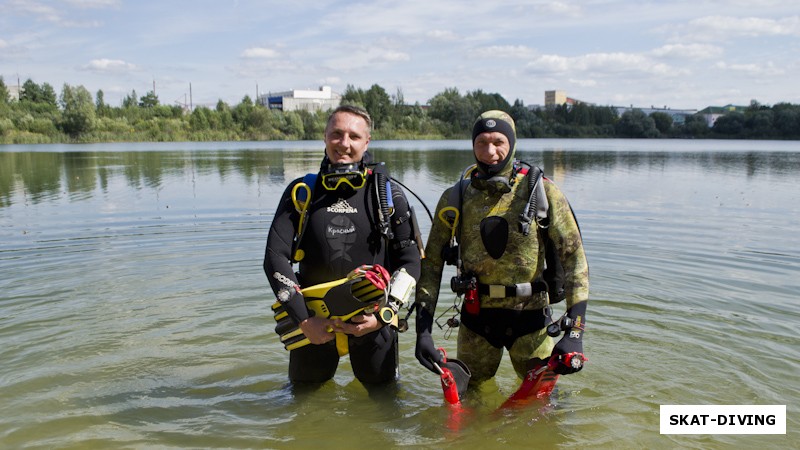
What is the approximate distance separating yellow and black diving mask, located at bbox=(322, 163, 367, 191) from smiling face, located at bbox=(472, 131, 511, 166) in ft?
2.43

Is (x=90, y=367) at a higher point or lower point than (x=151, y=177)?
lower

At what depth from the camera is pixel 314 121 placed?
77.4 meters

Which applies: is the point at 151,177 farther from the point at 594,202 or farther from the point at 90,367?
the point at 90,367

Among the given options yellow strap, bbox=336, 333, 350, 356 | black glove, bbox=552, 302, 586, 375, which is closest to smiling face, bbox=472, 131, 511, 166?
black glove, bbox=552, 302, 586, 375

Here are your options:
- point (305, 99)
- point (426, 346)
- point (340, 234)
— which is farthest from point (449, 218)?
point (305, 99)

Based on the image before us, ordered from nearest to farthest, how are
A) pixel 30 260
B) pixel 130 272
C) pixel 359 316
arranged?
pixel 359 316
pixel 130 272
pixel 30 260

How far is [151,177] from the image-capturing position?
20.6 m

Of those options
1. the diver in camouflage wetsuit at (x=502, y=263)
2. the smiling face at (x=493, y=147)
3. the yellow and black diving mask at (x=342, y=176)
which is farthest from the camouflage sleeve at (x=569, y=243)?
the yellow and black diving mask at (x=342, y=176)

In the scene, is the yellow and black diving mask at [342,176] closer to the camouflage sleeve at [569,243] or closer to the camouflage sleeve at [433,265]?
the camouflage sleeve at [433,265]

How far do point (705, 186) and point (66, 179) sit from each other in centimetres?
2034

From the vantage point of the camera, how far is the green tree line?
61.7 m

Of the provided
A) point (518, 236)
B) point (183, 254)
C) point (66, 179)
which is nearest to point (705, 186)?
point (183, 254)

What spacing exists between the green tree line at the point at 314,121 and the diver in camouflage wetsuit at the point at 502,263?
62.6 m

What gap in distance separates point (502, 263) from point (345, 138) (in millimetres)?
1221
